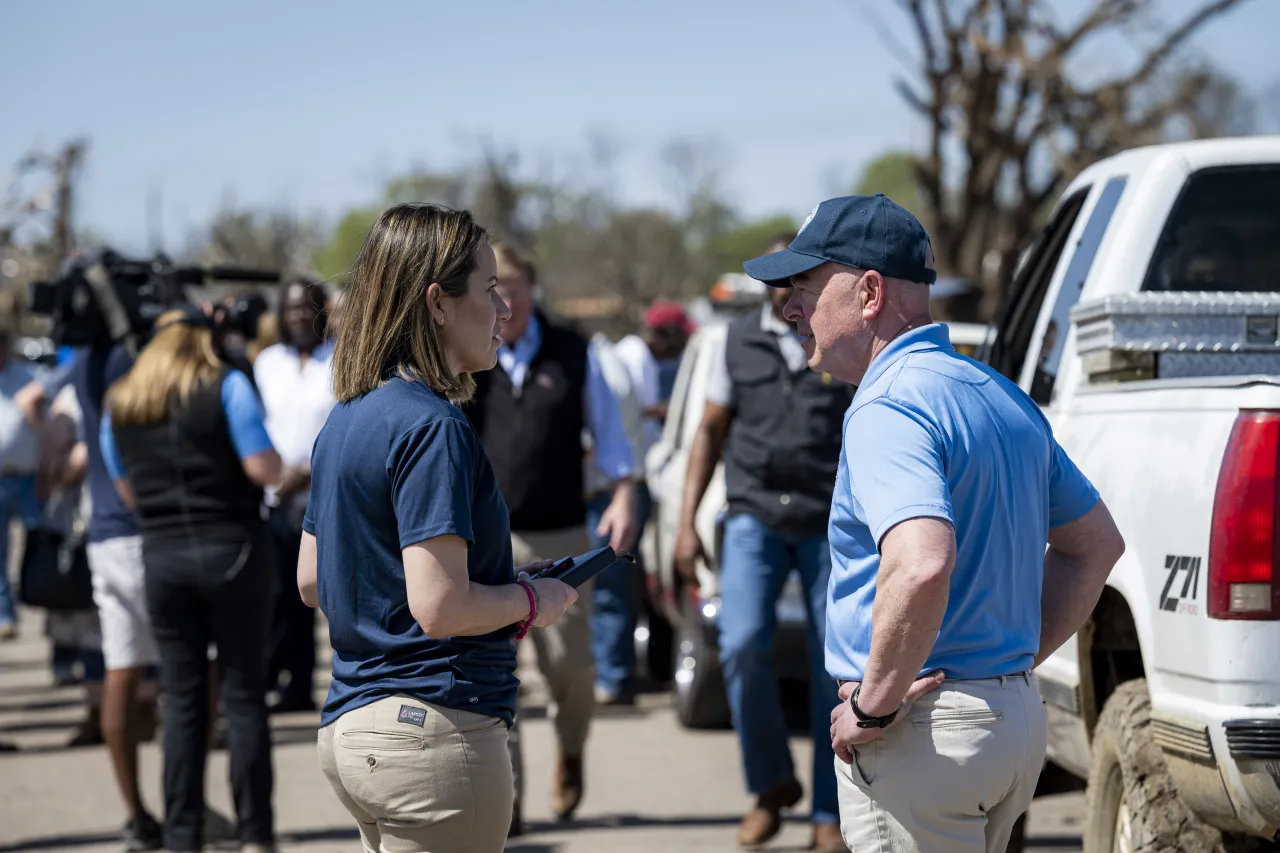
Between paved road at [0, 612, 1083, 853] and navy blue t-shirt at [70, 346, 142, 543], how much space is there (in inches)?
52.3

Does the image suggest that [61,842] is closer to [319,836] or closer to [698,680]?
[319,836]

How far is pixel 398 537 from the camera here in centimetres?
313

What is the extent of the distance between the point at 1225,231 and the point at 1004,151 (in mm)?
13965

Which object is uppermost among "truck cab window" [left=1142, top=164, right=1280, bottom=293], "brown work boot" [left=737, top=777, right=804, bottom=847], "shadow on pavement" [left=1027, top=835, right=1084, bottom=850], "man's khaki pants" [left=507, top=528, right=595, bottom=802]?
"truck cab window" [left=1142, top=164, right=1280, bottom=293]

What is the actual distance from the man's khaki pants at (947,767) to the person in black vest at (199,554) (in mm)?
3443

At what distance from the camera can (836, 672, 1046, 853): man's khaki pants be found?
2885 millimetres

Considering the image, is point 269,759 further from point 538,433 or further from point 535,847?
point 538,433

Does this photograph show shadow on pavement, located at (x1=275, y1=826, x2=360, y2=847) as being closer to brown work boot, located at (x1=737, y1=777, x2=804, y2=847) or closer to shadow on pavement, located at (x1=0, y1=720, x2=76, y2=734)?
brown work boot, located at (x1=737, y1=777, x2=804, y2=847)

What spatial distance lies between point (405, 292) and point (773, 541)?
325 centimetres

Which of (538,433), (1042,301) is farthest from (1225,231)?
(538,433)

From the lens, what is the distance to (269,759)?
19.5 feet

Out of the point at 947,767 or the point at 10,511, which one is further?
the point at 10,511

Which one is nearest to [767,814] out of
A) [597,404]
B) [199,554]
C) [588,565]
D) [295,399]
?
[597,404]

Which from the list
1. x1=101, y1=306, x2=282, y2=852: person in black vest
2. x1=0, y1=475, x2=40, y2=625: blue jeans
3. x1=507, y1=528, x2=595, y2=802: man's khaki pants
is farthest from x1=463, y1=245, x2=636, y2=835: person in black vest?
x1=0, y1=475, x2=40, y2=625: blue jeans
